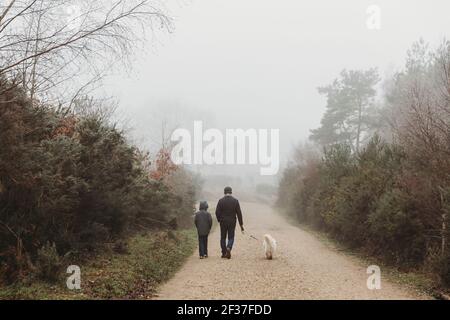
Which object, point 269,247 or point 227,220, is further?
point 227,220

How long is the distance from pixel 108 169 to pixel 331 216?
10772mm

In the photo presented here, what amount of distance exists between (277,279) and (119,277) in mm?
3503

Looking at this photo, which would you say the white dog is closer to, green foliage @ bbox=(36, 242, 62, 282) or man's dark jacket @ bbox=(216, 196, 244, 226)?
man's dark jacket @ bbox=(216, 196, 244, 226)

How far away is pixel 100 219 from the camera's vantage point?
36.1 ft

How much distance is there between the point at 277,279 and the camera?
9930 millimetres

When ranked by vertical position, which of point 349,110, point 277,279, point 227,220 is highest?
point 349,110

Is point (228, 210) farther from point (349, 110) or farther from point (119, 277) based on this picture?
point (349, 110)

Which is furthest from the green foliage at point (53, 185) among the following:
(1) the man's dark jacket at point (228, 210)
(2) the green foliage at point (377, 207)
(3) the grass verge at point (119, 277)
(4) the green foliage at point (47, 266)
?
(2) the green foliage at point (377, 207)

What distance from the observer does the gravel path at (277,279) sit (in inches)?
334

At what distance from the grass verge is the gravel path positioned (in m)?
0.39

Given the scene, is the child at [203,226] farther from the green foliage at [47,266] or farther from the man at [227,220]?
the green foliage at [47,266]

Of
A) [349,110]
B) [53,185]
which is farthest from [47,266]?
[349,110]
